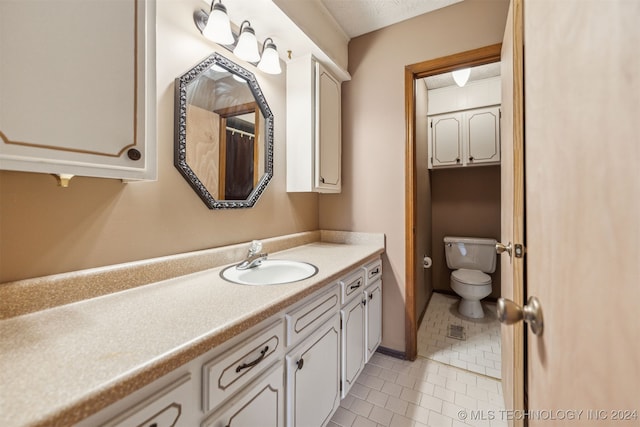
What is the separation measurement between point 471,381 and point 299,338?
1.39 m

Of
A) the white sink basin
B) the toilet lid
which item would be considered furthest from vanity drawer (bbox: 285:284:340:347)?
the toilet lid

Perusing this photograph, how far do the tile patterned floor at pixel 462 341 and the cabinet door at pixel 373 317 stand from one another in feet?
1.43

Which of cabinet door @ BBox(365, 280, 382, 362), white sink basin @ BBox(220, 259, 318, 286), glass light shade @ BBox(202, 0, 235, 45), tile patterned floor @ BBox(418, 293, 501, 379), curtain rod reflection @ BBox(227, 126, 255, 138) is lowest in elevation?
tile patterned floor @ BBox(418, 293, 501, 379)

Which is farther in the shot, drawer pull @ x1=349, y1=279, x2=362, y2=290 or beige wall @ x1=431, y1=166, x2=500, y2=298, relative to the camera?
beige wall @ x1=431, y1=166, x2=500, y2=298

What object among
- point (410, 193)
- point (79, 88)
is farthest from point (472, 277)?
point (79, 88)

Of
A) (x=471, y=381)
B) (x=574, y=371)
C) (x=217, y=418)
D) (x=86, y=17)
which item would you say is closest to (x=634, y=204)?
(x=574, y=371)

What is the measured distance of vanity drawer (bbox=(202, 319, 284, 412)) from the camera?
64cm

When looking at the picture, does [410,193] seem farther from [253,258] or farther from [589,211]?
[589,211]

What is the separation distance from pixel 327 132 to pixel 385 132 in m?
0.45

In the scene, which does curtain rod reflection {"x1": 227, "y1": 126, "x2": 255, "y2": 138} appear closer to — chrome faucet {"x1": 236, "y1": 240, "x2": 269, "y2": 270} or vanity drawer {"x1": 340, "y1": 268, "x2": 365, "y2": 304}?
chrome faucet {"x1": 236, "y1": 240, "x2": 269, "y2": 270}

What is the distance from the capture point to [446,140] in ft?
9.53

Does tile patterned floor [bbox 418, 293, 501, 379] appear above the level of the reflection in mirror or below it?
below

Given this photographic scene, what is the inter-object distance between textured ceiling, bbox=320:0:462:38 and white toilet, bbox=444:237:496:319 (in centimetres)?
221

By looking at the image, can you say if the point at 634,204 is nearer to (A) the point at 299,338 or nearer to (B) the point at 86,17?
(A) the point at 299,338
